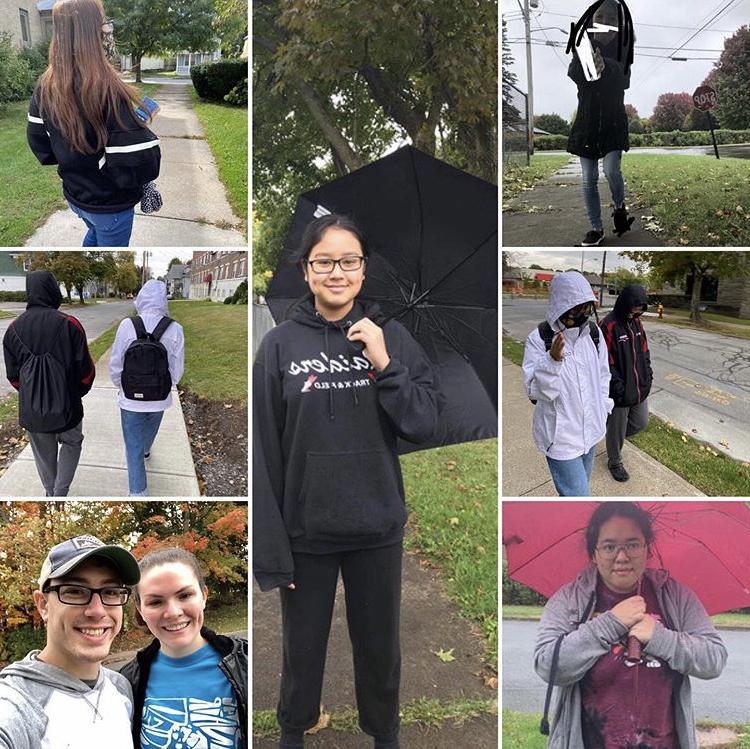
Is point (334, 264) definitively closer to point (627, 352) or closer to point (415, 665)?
point (627, 352)

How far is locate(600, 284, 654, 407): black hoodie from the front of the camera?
3453mm

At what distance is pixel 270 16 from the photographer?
10.7 ft

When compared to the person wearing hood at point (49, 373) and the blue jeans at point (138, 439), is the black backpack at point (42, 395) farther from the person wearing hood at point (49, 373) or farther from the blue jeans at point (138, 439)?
the blue jeans at point (138, 439)

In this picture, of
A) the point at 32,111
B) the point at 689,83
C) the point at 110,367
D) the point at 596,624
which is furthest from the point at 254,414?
the point at 689,83

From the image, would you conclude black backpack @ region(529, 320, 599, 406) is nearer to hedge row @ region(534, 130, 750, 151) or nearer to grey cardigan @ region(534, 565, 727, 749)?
hedge row @ region(534, 130, 750, 151)

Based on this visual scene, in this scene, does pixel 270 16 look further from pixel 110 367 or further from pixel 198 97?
pixel 110 367

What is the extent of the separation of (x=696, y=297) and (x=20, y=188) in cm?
323

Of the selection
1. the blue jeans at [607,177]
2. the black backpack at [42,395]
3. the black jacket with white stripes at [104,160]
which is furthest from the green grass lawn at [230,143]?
the blue jeans at [607,177]

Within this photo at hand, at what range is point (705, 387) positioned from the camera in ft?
11.5

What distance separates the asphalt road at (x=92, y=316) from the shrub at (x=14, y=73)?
96cm

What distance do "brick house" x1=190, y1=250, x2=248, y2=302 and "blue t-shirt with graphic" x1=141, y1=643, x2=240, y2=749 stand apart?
1597 millimetres

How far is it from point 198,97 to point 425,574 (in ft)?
8.14

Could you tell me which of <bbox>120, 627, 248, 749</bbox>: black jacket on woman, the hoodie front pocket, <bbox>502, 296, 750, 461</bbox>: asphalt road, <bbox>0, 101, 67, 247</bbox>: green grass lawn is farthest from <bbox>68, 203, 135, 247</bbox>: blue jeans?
<bbox>502, 296, 750, 461</bbox>: asphalt road

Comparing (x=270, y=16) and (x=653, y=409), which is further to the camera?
(x=653, y=409)
